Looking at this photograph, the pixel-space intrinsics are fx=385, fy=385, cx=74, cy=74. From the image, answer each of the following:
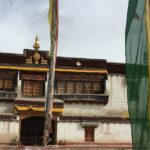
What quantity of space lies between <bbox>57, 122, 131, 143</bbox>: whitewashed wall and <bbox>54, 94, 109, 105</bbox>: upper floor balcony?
5.88 feet

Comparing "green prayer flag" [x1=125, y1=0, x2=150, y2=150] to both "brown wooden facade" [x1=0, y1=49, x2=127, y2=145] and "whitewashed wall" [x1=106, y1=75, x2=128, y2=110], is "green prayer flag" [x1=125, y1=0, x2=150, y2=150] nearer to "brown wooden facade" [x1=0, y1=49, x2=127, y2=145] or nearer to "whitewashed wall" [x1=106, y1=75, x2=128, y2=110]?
"brown wooden facade" [x1=0, y1=49, x2=127, y2=145]

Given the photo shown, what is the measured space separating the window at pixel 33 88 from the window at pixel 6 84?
94 centimetres

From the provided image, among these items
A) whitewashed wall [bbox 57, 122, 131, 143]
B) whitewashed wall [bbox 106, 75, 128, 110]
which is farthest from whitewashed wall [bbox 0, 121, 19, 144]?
whitewashed wall [bbox 106, 75, 128, 110]

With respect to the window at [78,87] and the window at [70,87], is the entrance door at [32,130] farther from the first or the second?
the window at [70,87]

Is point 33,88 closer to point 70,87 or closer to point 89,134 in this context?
point 70,87

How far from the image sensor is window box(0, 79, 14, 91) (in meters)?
28.0

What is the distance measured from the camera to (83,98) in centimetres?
2859

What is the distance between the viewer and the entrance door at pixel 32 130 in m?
28.2

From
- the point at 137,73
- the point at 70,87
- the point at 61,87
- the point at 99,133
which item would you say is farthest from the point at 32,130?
the point at 137,73

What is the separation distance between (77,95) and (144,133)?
22.3 m

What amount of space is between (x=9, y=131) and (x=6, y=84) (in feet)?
11.8

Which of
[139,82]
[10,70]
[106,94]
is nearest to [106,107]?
[106,94]

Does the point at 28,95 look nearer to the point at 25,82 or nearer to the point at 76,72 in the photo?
the point at 25,82

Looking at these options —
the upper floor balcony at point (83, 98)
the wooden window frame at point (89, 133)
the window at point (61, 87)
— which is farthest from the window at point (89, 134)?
the window at point (61, 87)
